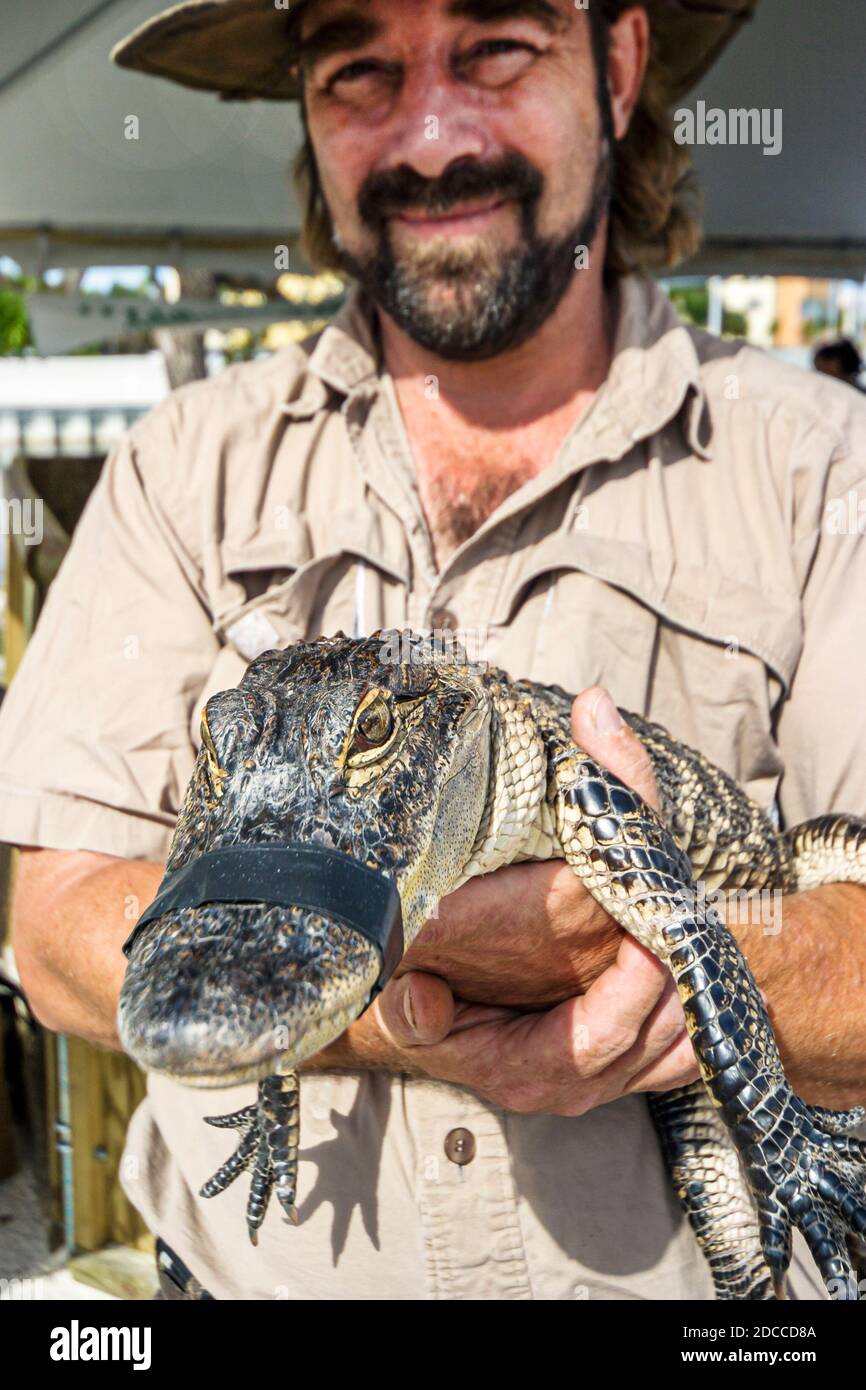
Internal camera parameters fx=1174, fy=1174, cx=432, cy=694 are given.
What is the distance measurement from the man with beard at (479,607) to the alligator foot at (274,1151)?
0.07m

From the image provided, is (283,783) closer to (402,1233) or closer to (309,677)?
(309,677)

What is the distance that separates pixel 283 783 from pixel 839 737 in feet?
4.30

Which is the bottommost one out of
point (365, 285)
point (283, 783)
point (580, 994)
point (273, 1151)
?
point (273, 1151)

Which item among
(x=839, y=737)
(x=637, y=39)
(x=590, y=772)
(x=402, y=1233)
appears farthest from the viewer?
(x=637, y=39)

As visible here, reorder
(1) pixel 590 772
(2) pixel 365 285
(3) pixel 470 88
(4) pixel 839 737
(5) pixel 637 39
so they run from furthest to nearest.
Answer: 1. (5) pixel 637 39
2. (2) pixel 365 285
3. (3) pixel 470 88
4. (4) pixel 839 737
5. (1) pixel 590 772

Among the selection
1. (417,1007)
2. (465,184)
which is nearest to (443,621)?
(417,1007)

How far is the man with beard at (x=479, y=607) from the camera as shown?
2.09 m

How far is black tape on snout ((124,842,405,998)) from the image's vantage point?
1.32m

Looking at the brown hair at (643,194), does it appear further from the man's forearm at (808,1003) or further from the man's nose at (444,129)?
the man's forearm at (808,1003)

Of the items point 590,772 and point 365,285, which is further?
point 365,285

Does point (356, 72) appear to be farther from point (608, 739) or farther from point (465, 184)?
point (608, 739)

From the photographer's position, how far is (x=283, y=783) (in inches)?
58.1

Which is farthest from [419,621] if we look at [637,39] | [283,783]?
[637,39]

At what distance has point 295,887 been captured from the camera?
1.32 meters
